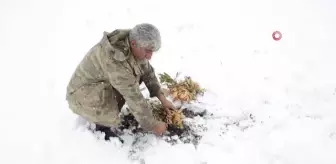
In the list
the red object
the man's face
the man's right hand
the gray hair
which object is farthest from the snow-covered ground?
the gray hair

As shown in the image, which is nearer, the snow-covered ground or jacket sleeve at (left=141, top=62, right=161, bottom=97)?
jacket sleeve at (left=141, top=62, right=161, bottom=97)

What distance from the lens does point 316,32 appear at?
420 cm

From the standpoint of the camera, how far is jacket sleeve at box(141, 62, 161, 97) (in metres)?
3.05

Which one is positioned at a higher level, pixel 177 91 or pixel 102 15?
pixel 102 15

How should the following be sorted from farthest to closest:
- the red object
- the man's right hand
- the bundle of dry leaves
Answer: the red object, the bundle of dry leaves, the man's right hand

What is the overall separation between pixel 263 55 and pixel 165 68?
3.40ft

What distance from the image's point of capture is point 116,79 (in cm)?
264

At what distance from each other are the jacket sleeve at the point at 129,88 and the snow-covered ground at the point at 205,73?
0.49 m

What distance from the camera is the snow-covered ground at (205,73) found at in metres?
3.20

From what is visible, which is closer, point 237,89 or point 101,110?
point 101,110

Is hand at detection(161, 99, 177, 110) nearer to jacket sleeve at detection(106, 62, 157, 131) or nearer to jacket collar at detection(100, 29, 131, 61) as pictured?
jacket sleeve at detection(106, 62, 157, 131)

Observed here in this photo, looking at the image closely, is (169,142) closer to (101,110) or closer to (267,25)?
(101,110)

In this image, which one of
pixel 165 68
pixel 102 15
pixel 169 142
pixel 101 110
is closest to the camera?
pixel 101 110

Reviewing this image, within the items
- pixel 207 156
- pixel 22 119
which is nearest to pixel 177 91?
pixel 207 156
